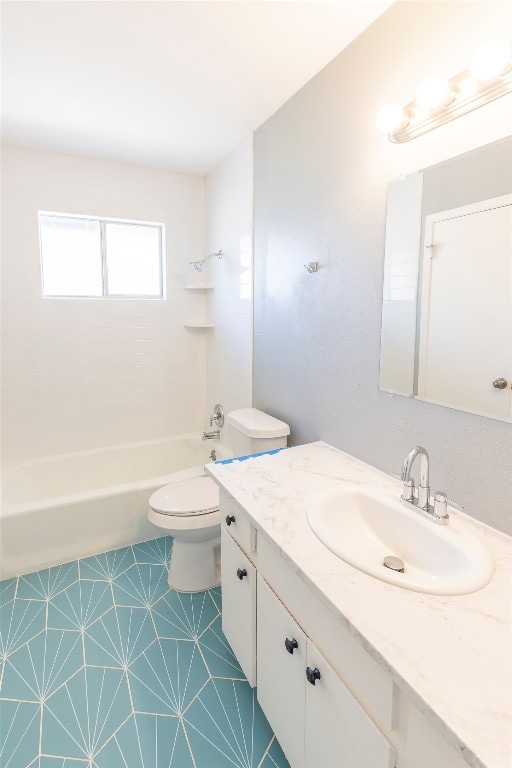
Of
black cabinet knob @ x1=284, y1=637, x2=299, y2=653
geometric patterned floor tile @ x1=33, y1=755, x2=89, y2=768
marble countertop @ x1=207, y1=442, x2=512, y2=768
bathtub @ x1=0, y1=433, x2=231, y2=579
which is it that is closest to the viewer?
marble countertop @ x1=207, y1=442, x2=512, y2=768

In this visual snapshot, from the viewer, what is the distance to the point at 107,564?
7.81 ft

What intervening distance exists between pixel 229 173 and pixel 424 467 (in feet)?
7.62

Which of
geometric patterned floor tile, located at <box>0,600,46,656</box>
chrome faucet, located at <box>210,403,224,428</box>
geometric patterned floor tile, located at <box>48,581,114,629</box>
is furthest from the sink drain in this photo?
chrome faucet, located at <box>210,403,224,428</box>

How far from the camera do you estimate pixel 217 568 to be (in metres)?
2.24

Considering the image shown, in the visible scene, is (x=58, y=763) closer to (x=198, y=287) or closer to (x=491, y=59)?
(x=491, y=59)

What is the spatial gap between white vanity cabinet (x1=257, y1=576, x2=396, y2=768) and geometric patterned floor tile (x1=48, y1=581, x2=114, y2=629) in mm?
1000

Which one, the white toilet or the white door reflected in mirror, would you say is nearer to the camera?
the white door reflected in mirror

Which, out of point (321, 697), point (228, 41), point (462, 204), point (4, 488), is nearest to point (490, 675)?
point (321, 697)

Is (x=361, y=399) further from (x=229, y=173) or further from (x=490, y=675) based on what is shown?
(x=229, y=173)

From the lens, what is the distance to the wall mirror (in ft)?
3.52

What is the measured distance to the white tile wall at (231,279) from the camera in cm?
251

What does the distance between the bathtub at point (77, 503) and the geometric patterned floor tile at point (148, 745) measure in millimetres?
1153

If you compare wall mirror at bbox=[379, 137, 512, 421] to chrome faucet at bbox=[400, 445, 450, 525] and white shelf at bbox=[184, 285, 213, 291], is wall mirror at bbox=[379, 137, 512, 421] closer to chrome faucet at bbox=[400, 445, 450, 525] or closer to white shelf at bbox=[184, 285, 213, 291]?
chrome faucet at bbox=[400, 445, 450, 525]

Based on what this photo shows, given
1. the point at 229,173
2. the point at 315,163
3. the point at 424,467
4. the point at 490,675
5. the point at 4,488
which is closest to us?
the point at 490,675
